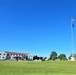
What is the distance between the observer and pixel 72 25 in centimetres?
6144

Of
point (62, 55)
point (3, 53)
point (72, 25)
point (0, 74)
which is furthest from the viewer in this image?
point (3, 53)

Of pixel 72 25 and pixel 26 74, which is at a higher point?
pixel 72 25

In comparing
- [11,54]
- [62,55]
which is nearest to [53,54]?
[62,55]

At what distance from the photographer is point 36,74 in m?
18.6

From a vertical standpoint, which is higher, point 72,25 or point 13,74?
point 72,25

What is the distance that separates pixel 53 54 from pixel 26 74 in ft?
426

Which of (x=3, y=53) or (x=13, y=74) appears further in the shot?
(x=3, y=53)

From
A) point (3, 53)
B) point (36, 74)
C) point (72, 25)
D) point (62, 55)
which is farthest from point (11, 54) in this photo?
point (36, 74)

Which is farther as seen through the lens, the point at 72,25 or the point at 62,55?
the point at 62,55

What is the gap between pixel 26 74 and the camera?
60.5 feet

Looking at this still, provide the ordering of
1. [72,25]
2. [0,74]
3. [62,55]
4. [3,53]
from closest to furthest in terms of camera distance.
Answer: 1. [0,74]
2. [72,25]
3. [62,55]
4. [3,53]

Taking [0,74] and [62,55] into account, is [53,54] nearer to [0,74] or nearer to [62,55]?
[62,55]

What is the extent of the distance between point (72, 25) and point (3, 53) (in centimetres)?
9205

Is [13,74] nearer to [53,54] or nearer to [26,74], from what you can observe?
[26,74]
